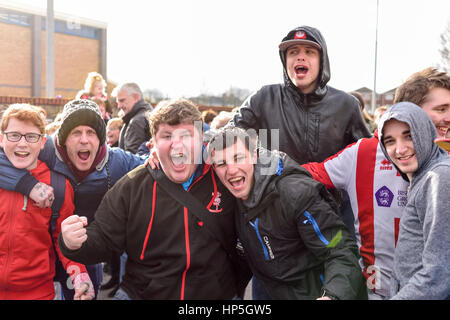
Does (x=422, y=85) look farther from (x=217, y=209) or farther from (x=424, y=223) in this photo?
(x=217, y=209)

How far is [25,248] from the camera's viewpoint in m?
2.60

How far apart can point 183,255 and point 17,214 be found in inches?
45.1

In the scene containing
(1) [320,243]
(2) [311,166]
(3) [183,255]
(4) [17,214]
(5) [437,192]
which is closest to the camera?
(5) [437,192]

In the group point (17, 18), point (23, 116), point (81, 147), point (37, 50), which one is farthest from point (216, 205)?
point (17, 18)

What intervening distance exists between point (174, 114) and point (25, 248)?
4.34 ft

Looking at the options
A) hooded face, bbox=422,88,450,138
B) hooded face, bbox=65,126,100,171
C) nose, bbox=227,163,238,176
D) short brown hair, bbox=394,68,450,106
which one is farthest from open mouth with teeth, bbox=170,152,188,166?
hooded face, bbox=422,88,450,138

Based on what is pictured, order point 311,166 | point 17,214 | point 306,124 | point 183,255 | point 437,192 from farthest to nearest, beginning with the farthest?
point 306,124
point 311,166
point 17,214
point 183,255
point 437,192

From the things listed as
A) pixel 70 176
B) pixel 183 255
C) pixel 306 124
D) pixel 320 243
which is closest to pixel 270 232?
pixel 320 243

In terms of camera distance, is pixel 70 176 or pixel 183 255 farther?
pixel 70 176

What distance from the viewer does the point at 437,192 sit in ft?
6.01

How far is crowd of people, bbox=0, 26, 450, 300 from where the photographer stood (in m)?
2.19

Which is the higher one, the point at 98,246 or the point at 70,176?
the point at 70,176

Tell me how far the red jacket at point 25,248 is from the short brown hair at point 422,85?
2383 millimetres
